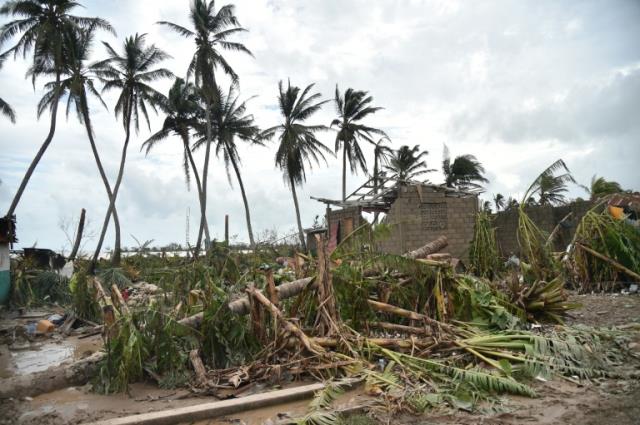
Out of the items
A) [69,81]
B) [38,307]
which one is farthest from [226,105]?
[38,307]

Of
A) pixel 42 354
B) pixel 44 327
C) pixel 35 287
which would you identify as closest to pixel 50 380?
pixel 42 354

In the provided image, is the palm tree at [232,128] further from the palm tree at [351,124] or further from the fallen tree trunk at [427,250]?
the fallen tree trunk at [427,250]

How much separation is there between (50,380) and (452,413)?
4.21 metres

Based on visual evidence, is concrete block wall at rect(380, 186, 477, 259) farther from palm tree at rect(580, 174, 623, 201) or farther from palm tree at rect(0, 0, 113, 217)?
palm tree at rect(0, 0, 113, 217)

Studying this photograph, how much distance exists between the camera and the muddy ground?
11.6 ft

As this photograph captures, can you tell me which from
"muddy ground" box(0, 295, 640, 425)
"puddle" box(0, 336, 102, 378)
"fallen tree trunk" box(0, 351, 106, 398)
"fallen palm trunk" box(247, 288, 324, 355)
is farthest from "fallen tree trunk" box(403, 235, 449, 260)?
"puddle" box(0, 336, 102, 378)

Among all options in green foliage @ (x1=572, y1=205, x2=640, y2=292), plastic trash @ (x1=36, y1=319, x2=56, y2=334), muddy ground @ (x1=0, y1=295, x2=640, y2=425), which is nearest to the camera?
muddy ground @ (x1=0, y1=295, x2=640, y2=425)

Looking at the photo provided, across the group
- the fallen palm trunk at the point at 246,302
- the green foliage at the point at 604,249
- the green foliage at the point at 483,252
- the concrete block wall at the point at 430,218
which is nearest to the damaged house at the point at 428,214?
the concrete block wall at the point at 430,218

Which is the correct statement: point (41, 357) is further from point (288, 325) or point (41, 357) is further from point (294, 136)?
point (294, 136)

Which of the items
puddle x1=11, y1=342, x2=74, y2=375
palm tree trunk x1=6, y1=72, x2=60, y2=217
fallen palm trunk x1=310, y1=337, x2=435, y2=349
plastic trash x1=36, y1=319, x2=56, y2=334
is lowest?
puddle x1=11, y1=342, x2=74, y2=375

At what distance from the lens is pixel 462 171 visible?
93.1ft

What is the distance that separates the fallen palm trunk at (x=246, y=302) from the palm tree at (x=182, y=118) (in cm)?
2090

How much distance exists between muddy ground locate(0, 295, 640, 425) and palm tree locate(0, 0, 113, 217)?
17.9 metres

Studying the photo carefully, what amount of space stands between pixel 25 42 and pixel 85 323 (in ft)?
53.1
